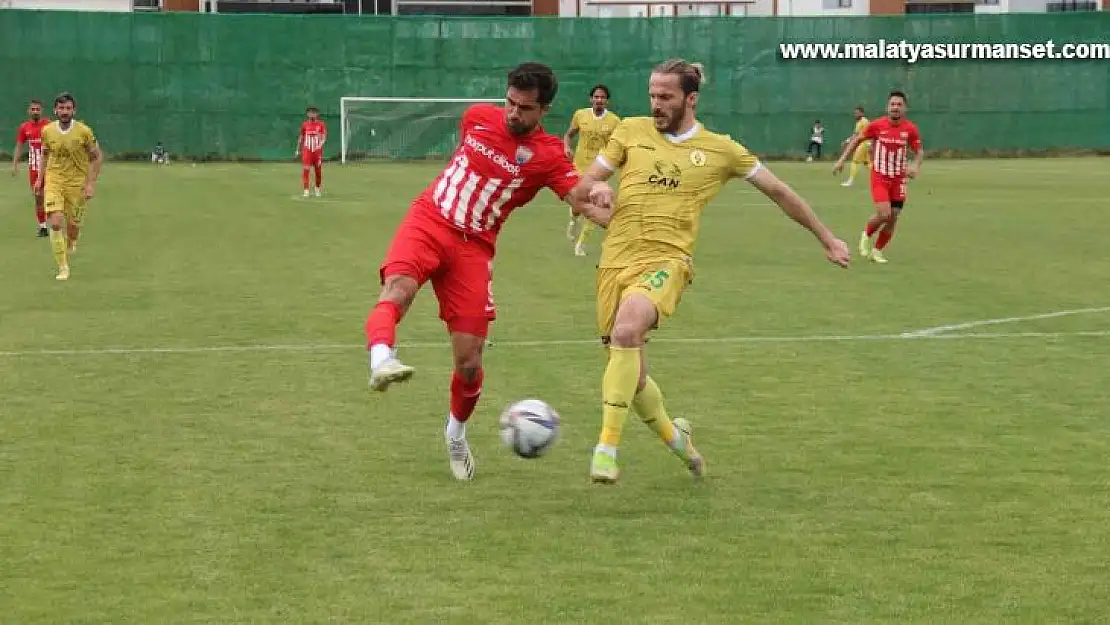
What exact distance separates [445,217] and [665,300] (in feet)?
4.00

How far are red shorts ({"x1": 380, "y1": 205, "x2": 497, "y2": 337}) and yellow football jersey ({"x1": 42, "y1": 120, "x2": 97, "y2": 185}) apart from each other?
43.5 ft

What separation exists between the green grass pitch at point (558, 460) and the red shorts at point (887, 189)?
2.14 m

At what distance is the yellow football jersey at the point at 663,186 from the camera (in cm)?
898

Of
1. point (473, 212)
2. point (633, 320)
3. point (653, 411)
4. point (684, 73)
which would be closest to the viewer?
point (633, 320)

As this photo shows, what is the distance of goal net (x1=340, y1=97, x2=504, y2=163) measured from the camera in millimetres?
52469

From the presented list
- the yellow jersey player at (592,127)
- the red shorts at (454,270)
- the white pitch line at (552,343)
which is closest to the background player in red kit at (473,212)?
the red shorts at (454,270)

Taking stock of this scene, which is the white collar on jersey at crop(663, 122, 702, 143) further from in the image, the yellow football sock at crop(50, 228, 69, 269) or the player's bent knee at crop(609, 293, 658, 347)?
the yellow football sock at crop(50, 228, 69, 269)

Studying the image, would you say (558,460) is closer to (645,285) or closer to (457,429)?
(457,429)

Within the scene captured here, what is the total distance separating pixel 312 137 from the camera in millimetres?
36688

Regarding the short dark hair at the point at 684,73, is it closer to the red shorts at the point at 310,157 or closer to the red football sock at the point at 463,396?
the red football sock at the point at 463,396

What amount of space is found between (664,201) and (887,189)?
1428 centimetres

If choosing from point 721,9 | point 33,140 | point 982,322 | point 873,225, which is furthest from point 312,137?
point 721,9

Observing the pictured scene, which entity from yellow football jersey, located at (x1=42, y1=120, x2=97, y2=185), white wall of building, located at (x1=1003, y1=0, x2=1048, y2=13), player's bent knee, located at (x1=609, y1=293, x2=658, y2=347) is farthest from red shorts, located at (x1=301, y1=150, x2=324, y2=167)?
white wall of building, located at (x1=1003, y1=0, x2=1048, y2=13)

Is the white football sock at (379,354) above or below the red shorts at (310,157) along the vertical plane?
below
